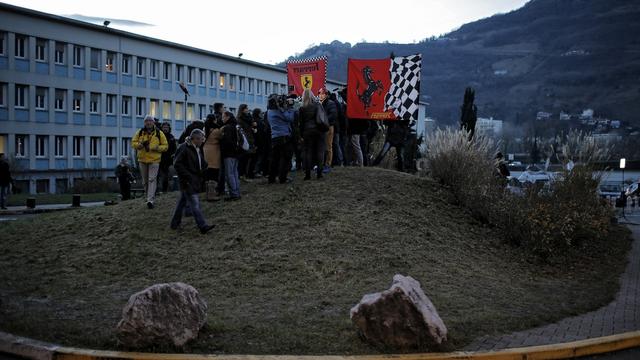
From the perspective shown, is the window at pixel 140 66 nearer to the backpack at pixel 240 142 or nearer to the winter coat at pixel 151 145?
the winter coat at pixel 151 145

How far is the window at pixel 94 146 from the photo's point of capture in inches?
2307

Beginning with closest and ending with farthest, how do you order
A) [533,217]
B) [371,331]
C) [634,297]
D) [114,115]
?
1. [371,331]
2. [634,297]
3. [533,217]
4. [114,115]

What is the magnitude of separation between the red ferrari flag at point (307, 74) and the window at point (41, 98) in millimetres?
43142

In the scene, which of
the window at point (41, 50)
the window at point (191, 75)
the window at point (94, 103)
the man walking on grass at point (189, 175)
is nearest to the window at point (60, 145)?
the window at point (94, 103)

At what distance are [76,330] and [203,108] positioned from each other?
227 feet

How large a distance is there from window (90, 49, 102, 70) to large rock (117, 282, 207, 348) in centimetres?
5659

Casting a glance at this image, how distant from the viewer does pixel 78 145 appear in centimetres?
5734

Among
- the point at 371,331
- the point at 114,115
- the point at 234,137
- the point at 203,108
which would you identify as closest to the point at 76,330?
the point at 371,331

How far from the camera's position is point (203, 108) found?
244ft

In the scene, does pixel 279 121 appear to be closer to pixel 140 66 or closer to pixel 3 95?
pixel 3 95

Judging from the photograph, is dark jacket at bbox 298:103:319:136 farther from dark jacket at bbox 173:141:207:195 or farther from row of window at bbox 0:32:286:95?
row of window at bbox 0:32:286:95

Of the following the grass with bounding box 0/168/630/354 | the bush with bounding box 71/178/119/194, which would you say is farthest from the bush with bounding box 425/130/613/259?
the bush with bounding box 71/178/119/194

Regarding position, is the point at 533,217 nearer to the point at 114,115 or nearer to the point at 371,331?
the point at 371,331

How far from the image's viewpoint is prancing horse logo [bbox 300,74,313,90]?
16719mm
